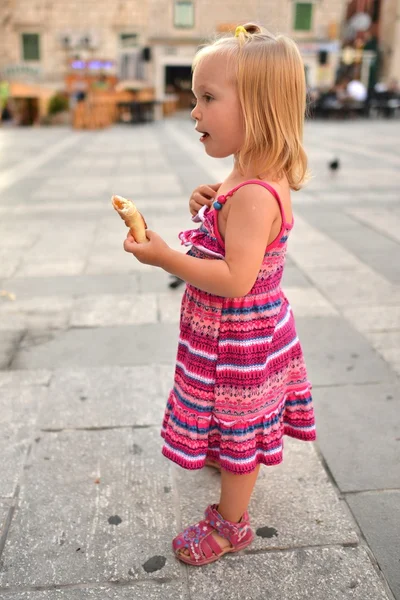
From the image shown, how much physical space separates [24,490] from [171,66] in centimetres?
3238

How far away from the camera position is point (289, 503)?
1.82 m

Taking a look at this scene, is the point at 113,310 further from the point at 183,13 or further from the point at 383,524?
the point at 183,13

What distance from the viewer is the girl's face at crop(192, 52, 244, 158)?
1.30m

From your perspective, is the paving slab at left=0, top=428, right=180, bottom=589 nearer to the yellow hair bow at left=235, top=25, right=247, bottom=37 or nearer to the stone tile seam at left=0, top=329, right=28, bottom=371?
the stone tile seam at left=0, top=329, right=28, bottom=371

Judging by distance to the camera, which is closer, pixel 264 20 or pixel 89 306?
pixel 264 20

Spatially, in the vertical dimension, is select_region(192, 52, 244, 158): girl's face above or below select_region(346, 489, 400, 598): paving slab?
above

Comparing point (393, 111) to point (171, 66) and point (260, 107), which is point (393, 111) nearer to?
point (171, 66)

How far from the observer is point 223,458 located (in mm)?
1527

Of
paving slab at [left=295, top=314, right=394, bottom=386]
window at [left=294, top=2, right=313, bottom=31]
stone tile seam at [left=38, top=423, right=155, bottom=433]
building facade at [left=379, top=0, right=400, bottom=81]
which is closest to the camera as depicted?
stone tile seam at [left=38, top=423, right=155, bottom=433]

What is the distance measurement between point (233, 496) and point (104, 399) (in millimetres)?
968

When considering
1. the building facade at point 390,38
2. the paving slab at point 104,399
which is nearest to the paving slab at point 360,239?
the paving slab at point 104,399

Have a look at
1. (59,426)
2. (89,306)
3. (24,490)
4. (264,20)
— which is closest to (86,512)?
(24,490)

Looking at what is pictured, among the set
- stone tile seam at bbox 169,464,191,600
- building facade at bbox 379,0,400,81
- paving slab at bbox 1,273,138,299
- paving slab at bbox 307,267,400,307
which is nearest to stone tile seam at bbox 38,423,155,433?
stone tile seam at bbox 169,464,191,600

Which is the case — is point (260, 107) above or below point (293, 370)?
above
